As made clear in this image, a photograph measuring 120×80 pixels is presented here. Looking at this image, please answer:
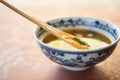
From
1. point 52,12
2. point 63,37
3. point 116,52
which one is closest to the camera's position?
point 63,37

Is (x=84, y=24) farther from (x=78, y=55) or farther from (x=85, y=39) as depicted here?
(x=78, y=55)

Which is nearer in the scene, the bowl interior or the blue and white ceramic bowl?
the blue and white ceramic bowl

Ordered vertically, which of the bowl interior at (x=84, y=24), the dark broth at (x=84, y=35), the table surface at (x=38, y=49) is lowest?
the table surface at (x=38, y=49)

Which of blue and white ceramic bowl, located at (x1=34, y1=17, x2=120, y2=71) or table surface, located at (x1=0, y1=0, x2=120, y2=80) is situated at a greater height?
blue and white ceramic bowl, located at (x1=34, y1=17, x2=120, y2=71)

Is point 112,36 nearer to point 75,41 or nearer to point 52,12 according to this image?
point 75,41

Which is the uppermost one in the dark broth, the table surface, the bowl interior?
the bowl interior

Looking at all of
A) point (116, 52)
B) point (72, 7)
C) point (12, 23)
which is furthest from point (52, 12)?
point (116, 52)

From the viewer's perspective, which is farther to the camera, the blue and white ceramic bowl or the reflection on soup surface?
the reflection on soup surface

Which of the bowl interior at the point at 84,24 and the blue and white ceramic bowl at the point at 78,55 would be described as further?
the bowl interior at the point at 84,24
